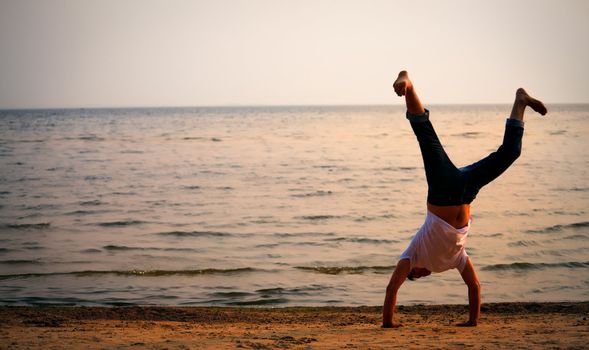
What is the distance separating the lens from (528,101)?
606cm

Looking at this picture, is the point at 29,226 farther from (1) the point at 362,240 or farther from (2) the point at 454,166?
(2) the point at 454,166

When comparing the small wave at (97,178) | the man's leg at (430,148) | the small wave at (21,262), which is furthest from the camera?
the small wave at (97,178)

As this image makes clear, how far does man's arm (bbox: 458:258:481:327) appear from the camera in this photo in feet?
21.3

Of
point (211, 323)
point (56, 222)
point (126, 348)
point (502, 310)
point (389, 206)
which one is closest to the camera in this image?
point (126, 348)

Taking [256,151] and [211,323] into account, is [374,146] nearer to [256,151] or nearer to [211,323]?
[256,151]

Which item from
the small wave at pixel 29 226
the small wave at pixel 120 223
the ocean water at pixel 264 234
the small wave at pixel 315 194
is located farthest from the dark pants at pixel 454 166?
the small wave at pixel 315 194

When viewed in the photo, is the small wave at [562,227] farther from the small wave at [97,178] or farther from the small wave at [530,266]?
the small wave at [97,178]

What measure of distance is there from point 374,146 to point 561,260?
32.1 meters

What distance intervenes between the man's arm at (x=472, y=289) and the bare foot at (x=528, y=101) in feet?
5.31

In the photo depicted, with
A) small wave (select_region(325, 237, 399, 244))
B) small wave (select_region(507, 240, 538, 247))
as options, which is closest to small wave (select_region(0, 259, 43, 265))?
small wave (select_region(325, 237, 399, 244))

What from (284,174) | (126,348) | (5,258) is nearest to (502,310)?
(126,348)

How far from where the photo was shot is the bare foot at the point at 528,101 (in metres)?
6.06

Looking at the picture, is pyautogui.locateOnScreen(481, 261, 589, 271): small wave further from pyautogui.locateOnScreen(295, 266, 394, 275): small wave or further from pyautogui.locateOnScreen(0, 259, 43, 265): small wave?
pyautogui.locateOnScreen(0, 259, 43, 265): small wave

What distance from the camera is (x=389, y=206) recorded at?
18562 mm
